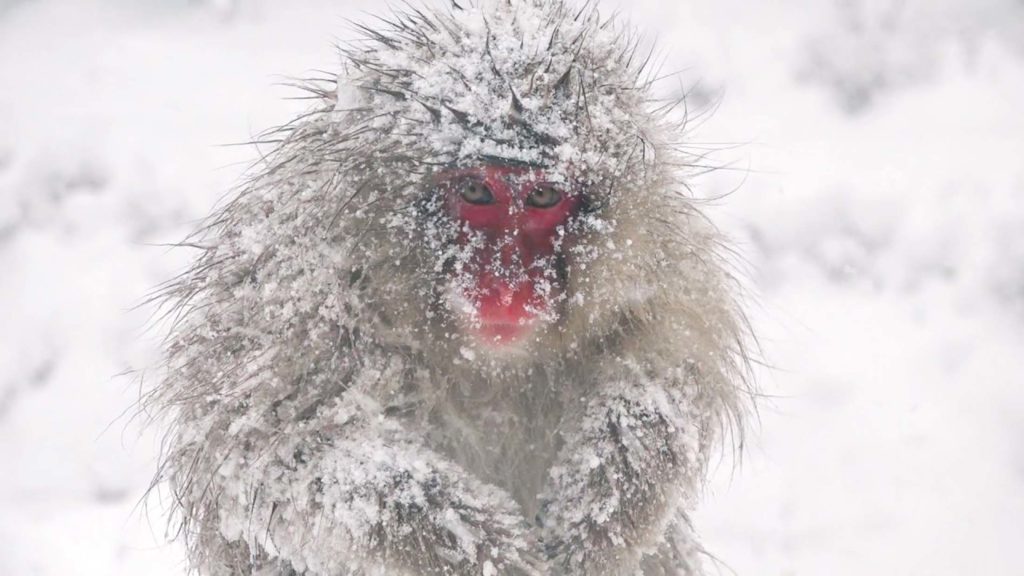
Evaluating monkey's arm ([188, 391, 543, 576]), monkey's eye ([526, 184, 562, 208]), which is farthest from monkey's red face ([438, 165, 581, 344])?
monkey's arm ([188, 391, 543, 576])

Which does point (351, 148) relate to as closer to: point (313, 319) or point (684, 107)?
point (313, 319)

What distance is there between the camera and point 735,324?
1.77 m

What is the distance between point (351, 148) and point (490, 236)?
1.05 feet

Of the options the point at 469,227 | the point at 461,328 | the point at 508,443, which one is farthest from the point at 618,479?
the point at 469,227

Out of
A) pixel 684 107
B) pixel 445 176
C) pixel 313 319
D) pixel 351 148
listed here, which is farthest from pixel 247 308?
pixel 684 107

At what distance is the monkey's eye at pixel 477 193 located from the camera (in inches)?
53.6

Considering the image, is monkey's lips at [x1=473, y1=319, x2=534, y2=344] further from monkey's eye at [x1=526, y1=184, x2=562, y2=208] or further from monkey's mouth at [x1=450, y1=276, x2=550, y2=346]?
monkey's eye at [x1=526, y1=184, x2=562, y2=208]

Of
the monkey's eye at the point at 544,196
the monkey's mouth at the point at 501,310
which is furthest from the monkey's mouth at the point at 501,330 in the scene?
the monkey's eye at the point at 544,196

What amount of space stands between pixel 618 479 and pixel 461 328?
1.19 ft

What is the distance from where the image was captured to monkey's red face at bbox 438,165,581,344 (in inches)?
53.3

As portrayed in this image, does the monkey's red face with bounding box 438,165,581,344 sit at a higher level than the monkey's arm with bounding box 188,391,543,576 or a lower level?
higher

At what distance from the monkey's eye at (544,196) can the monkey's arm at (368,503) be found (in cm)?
42

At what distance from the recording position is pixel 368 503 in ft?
4.60

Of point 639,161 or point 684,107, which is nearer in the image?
point 639,161
